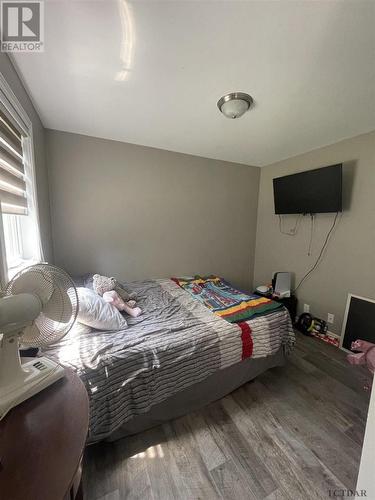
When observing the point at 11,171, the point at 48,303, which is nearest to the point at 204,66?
the point at 11,171

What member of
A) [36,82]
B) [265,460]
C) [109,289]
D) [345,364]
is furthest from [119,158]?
[345,364]

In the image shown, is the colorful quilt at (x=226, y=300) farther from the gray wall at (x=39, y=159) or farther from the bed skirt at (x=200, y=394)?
the gray wall at (x=39, y=159)

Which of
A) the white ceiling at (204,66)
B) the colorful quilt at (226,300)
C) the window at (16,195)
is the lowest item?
the colorful quilt at (226,300)

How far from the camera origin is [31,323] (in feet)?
2.33

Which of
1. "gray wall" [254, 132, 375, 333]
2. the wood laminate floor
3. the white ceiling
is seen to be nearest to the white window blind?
the white ceiling

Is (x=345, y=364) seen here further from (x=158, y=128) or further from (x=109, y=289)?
(x=158, y=128)

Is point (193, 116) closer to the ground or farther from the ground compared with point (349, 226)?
farther from the ground

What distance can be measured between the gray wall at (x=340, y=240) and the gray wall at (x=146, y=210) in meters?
0.67

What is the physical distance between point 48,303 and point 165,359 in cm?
79

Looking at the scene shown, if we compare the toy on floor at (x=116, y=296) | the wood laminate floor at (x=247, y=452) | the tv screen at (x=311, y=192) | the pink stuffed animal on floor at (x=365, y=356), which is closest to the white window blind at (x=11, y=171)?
the toy on floor at (x=116, y=296)

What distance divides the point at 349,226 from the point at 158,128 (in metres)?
2.28

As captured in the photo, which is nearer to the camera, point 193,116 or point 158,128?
point 193,116

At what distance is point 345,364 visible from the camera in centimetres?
200

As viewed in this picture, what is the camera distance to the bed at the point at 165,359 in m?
1.10
